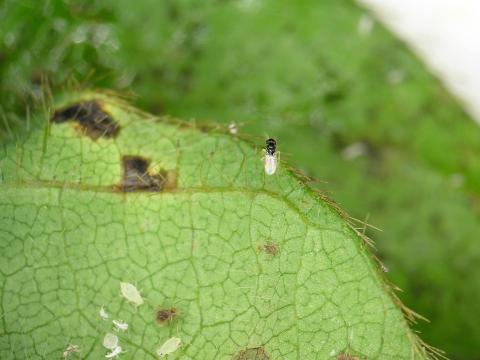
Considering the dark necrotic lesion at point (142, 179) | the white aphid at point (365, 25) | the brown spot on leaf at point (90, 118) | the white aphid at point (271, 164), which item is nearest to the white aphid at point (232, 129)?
the white aphid at point (271, 164)

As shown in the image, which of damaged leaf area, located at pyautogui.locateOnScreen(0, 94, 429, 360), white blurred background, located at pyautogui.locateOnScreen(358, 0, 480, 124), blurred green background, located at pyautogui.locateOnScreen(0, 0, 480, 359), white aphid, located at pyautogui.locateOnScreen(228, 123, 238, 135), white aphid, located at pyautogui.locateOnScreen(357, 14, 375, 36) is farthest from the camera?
white blurred background, located at pyautogui.locateOnScreen(358, 0, 480, 124)

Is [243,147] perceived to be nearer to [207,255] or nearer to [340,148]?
[207,255]

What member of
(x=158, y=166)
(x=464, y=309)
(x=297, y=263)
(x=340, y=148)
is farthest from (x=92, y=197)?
(x=464, y=309)

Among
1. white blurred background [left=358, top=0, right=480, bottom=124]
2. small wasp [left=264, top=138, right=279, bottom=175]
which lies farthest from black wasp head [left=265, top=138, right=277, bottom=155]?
white blurred background [left=358, top=0, right=480, bottom=124]

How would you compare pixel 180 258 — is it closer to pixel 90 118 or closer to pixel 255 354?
pixel 255 354

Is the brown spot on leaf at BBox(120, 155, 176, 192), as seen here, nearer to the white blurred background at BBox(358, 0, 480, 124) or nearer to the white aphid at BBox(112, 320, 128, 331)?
the white aphid at BBox(112, 320, 128, 331)

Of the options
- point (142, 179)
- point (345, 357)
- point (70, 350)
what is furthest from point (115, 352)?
point (345, 357)

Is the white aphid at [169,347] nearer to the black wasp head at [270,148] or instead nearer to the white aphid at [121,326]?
the white aphid at [121,326]
